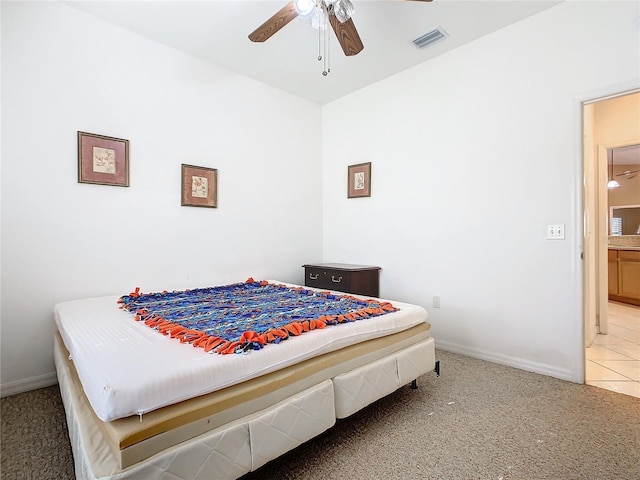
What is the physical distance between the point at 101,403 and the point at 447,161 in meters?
2.99

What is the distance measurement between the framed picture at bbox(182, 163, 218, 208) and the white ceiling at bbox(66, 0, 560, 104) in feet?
3.48

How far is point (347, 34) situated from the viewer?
207 centimetres

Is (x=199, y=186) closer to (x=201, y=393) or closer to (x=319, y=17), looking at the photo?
(x=319, y=17)

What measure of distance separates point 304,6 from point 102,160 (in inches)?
73.8

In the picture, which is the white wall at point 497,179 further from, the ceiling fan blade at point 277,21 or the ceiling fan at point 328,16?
the ceiling fan blade at point 277,21

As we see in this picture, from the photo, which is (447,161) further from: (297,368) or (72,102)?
(72,102)

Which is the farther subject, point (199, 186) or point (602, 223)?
point (602, 223)

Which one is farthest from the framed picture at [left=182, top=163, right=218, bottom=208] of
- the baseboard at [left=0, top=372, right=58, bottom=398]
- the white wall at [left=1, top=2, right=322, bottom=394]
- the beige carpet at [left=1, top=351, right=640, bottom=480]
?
the beige carpet at [left=1, top=351, right=640, bottom=480]

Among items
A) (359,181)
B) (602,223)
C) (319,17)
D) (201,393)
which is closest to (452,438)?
(201,393)

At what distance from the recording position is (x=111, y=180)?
102 inches

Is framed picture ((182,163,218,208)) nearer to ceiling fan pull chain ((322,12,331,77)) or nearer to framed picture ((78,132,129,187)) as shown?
framed picture ((78,132,129,187))

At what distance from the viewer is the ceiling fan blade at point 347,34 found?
6.52 ft

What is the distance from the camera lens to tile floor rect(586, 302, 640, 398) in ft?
7.58

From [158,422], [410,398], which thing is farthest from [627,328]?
[158,422]
